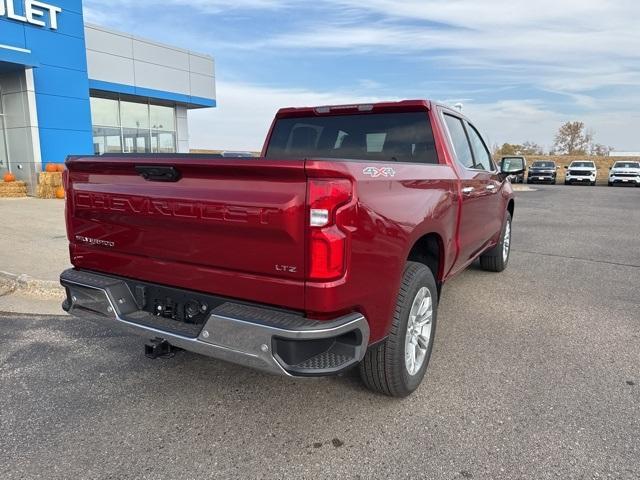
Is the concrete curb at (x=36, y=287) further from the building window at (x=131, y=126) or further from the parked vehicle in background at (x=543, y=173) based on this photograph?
the parked vehicle in background at (x=543, y=173)

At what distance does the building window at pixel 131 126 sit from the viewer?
19.5m

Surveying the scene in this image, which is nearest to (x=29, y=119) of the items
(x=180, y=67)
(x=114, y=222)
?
(x=180, y=67)

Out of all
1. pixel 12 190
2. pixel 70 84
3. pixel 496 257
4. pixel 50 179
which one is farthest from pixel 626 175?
pixel 12 190

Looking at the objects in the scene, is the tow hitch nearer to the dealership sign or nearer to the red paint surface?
the red paint surface

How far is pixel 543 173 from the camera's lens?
112 feet

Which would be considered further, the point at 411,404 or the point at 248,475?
the point at 411,404

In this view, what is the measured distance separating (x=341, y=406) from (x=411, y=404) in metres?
0.45

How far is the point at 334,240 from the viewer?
2.26 meters

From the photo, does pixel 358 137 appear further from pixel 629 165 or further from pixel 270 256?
pixel 629 165

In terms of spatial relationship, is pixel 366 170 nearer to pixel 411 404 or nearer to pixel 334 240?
pixel 334 240

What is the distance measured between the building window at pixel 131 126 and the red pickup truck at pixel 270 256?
17576mm

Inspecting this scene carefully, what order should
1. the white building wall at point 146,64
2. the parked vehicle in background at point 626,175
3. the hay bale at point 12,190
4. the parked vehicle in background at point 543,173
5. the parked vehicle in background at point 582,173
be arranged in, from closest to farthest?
1. the hay bale at point 12,190
2. the white building wall at point 146,64
3. the parked vehicle in background at point 626,175
4. the parked vehicle in background at point 582,173
5. the parked vehicle in background at point 543,173

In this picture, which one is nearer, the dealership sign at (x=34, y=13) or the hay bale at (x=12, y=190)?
the dealership sign at (x=34, y=13)

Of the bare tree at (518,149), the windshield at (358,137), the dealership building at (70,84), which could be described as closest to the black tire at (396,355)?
the windshield at (358,137)
